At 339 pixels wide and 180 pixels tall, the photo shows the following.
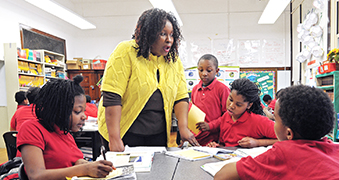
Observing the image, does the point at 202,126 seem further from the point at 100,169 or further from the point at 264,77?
the point at 264,77

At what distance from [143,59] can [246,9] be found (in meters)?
6.91

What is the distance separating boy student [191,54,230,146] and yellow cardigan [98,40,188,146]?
1.81 ft

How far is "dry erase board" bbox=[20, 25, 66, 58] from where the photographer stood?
18.9 ft

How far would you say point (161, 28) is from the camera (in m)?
1.26

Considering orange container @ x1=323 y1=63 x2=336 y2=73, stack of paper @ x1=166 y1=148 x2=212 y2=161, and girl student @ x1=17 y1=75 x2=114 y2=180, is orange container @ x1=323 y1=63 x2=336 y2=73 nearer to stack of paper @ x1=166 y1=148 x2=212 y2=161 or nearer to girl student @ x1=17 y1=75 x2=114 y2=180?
stack of paper @ x1=166 y1=148 x2=212 y2=161

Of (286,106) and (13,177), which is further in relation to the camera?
(13,177)

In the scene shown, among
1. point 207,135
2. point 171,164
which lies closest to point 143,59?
point 171,164

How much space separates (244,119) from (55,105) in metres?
1.16

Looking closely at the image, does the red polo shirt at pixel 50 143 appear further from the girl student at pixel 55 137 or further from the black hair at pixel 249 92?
the black hair at pixel 249 92

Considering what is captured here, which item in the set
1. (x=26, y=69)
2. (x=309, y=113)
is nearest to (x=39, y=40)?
(x=26, y=69)

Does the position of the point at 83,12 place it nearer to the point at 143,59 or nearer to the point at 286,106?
the point at 143,59

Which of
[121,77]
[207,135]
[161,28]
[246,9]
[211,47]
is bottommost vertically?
[207,135]

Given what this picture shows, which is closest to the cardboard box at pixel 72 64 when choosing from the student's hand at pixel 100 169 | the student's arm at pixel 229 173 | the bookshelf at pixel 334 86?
the bookshelf at pixel 334 86

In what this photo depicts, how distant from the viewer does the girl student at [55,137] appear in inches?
37.2
